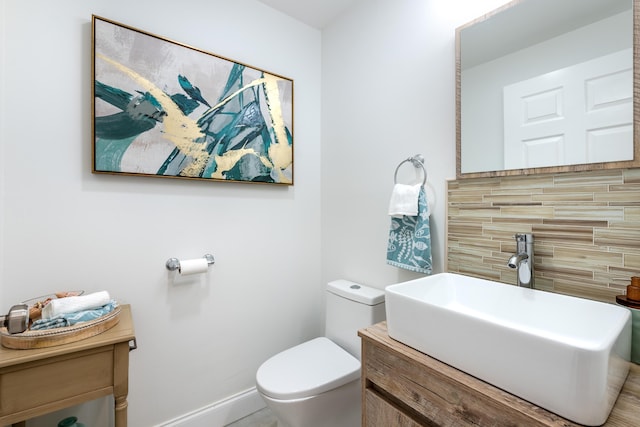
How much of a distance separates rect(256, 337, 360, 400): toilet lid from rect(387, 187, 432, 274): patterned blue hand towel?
543mm

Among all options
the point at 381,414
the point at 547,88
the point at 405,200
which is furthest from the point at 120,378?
the point at 547,88

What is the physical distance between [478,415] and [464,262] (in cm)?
66

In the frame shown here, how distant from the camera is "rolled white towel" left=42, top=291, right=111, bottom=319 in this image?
104 centimetres

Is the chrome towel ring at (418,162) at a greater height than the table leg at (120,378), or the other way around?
the chrome towel ring at (418,162)

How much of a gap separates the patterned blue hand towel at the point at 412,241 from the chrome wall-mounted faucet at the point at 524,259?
363 millimetres

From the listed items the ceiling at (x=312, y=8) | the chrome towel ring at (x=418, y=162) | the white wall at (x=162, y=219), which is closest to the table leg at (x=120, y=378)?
the white wall at (x=162, y=219)

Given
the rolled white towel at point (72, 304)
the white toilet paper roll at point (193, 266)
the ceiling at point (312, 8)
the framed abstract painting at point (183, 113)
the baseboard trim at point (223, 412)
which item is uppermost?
the ceiling at point (312, 8)

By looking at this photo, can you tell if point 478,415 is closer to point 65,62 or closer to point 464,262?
point 464,262

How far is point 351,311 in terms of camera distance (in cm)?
159

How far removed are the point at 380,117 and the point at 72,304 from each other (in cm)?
162

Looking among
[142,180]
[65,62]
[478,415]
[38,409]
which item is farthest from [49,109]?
[478,415]

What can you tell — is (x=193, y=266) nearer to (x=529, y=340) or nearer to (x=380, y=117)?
(x=380, y=117)

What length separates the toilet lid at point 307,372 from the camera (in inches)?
49.2

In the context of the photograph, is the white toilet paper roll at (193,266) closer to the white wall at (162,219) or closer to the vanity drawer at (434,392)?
the white wall at (162,219)
